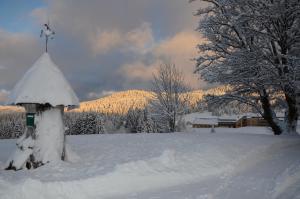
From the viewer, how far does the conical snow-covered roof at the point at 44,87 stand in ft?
42.7

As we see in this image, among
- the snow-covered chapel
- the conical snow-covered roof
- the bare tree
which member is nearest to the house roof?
the bare tree

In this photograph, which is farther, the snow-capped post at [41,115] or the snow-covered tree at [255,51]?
the snow-covered tree at [255,51]

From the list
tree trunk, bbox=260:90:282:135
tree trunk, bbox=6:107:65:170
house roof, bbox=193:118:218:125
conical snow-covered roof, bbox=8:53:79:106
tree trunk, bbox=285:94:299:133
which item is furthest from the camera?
house roof, bbox=193:118:218:125

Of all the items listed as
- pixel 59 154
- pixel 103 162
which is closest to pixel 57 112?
pixel 59 154

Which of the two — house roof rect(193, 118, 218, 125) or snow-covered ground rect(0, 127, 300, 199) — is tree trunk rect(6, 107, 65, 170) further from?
house roof rect(193, 118, 218, 125)

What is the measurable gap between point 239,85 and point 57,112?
13.4m

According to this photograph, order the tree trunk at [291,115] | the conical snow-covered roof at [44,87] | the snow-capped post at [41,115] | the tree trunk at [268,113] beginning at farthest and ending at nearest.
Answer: the tree trunk at [268,113], the tree trunk at [291,115], the conical snow-covered roof at [44,87], the snow-capped post at [41,115]

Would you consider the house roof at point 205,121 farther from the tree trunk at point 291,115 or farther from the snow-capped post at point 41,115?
the snow-capped post at point 41,115

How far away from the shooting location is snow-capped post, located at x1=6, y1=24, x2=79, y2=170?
503 inches

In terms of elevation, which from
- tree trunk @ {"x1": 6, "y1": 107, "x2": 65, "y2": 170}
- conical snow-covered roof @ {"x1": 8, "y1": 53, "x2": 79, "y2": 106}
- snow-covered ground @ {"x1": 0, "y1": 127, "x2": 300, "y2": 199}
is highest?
conical snow-covered roof @ {"x1": 8, "y1": 53, "x2": 79, "y2": 106}

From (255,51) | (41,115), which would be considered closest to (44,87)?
(41,115)

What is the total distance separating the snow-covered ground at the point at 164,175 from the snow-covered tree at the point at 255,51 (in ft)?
15.6

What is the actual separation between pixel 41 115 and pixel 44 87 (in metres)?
0.97

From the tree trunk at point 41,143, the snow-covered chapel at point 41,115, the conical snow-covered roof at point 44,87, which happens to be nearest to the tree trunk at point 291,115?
the conical snow-covered roof at point 44,87
